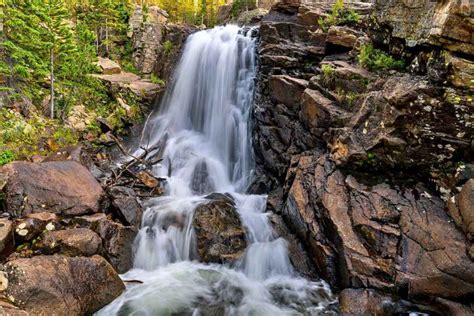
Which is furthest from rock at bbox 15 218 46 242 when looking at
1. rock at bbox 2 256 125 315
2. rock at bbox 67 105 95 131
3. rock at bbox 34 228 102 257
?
rock at bbox 67 105 95 131

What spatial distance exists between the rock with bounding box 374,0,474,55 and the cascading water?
Result: 6.93 metres

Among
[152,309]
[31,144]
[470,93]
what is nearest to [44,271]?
[152,309]

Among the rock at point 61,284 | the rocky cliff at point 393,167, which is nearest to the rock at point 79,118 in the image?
the rock at point 61,284

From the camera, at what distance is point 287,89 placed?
1265 cm

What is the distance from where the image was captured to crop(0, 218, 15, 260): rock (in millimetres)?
7203

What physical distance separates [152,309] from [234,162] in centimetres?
829

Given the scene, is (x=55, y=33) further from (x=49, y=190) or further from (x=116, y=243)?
(x=116, y=243)

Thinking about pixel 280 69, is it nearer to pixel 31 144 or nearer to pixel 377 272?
pixel 377 272

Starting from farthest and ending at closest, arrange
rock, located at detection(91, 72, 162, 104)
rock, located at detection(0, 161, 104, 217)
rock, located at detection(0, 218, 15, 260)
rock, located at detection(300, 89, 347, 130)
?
1. rock, located at detection(91, 72, 162, 104)
2. rock, located at detection(300, 89, 347, 130)
3. rock, located at detection(0, 161, 104, 217)
4. rock, located at detection(0, 218, 15, 260)

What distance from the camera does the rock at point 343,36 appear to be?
12.9m

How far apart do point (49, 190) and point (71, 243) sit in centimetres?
231

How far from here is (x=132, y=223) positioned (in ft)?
32.8

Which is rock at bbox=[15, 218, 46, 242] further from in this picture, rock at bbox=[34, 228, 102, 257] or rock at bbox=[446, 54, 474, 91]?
rock at bbox=[446, 54, 474, 91]

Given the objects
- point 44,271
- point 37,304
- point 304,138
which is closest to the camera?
point 37,304
